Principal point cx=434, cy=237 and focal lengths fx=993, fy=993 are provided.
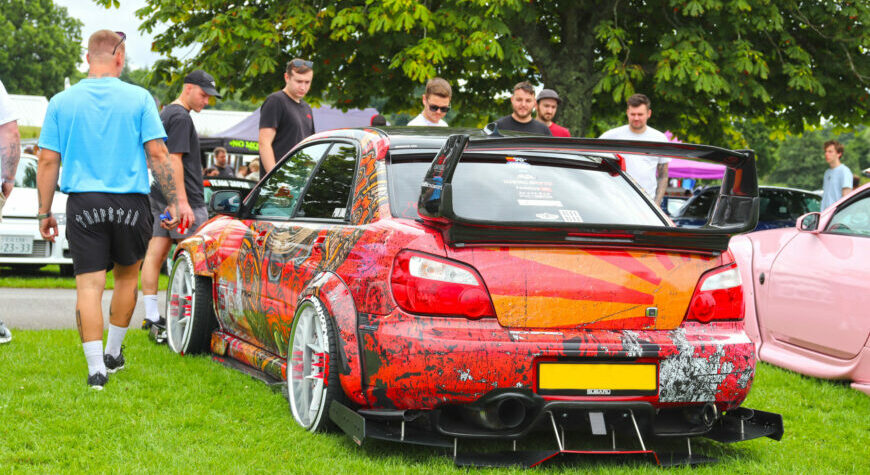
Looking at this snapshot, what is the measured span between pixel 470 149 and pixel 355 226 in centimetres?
64

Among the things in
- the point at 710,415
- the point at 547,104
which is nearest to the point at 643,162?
the point at 547,104

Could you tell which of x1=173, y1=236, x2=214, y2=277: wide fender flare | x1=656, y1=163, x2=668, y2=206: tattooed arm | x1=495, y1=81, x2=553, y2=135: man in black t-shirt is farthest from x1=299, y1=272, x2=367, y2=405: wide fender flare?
x1=656, y1=163, x2=668, y2=206: tattooed arm

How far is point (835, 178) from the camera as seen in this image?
42.7 feet

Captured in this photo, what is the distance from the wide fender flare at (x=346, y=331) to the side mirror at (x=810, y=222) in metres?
3.63

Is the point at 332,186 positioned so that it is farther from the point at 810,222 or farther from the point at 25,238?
the point at 25,238

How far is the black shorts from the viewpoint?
17.2 feet

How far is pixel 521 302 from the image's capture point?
3785 millimetres

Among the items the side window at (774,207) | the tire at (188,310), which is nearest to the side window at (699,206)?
the side window at (774,207)

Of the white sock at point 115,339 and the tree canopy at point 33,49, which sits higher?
the tree canopy at point 33,49

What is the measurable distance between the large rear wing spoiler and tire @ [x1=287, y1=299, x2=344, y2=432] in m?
0.69

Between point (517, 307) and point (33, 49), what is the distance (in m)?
91.1

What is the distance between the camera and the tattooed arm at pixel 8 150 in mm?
6109

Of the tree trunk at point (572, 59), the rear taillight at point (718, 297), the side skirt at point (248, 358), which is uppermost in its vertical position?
the tree trunk at point (572, 59)

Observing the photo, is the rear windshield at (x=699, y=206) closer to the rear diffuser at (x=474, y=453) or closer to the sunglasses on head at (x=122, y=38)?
the sunglasses on head at (x=122, y=38)
